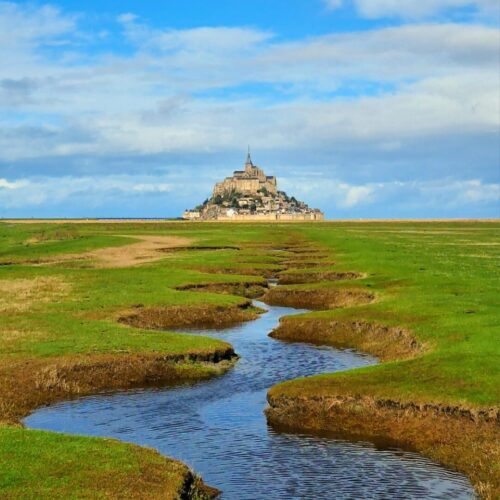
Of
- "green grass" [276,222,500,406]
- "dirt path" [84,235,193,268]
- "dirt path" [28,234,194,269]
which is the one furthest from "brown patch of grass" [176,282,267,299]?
"dirt path" [84,235,193,268]

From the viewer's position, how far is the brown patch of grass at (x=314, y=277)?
7412cm

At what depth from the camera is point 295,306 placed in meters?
61.9

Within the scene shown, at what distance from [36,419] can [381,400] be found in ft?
46.9

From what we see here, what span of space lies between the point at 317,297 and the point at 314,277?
517 inches

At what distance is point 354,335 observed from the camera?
45625mm

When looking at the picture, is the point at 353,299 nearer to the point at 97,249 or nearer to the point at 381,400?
the point at 381,400

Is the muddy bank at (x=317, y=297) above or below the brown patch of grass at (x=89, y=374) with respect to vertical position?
above

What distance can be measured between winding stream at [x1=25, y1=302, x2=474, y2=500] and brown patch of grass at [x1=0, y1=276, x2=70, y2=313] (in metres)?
23.0

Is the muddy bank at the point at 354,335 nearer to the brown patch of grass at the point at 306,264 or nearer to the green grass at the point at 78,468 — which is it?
the green grass at the point at 78,468

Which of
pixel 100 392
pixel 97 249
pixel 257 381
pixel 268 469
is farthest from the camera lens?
pixel 97 249

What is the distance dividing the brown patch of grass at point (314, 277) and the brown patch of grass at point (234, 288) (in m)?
5.45

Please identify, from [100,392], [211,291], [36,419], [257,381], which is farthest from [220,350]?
[211,291]

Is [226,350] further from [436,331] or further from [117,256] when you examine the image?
[117,256]

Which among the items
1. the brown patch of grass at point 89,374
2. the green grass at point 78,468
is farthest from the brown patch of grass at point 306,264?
the green grass at point 78,468
